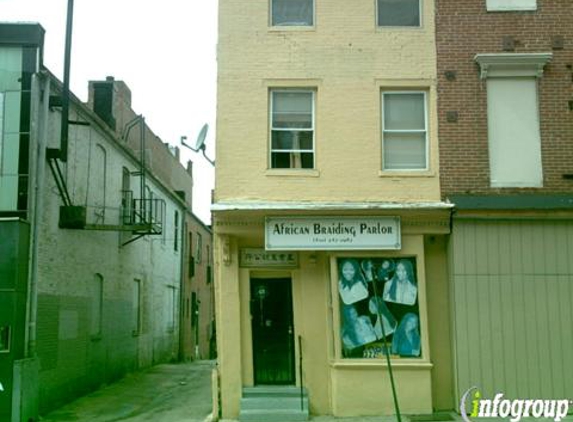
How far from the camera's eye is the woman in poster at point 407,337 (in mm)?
13586

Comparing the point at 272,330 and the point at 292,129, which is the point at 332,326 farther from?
the point at 292,129

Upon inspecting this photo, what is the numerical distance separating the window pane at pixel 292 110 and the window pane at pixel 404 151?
1.54 meters

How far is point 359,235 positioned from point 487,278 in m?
2.38

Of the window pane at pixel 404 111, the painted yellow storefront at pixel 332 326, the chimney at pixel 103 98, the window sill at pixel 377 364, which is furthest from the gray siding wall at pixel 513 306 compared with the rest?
the chimney at pixel 103 98

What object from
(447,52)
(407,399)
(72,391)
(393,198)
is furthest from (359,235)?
(72,391)

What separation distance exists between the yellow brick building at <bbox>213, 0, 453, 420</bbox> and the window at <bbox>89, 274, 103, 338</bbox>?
6175 millimetres

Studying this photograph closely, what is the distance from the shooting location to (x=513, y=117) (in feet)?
46.5

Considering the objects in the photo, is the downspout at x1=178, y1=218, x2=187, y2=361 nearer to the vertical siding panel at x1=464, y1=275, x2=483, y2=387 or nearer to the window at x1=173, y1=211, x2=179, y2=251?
the window at x1=173, y1=211, x2=179, y2=251

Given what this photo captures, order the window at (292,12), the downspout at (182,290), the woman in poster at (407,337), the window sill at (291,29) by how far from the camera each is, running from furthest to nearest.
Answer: the downspout at (182,290) < the window at (292,12) < the window sill at (291,29) < the woman in poster at (407,337)

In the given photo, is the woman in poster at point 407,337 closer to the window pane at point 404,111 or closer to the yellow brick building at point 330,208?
the yellow brick building at point 330,208

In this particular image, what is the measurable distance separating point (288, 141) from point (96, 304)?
7.98 metres

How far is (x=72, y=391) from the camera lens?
17.3 meters

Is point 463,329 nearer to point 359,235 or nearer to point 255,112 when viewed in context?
point 359,235

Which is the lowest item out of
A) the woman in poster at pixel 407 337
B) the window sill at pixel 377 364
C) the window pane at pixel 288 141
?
the window sill at pixel 377 364
